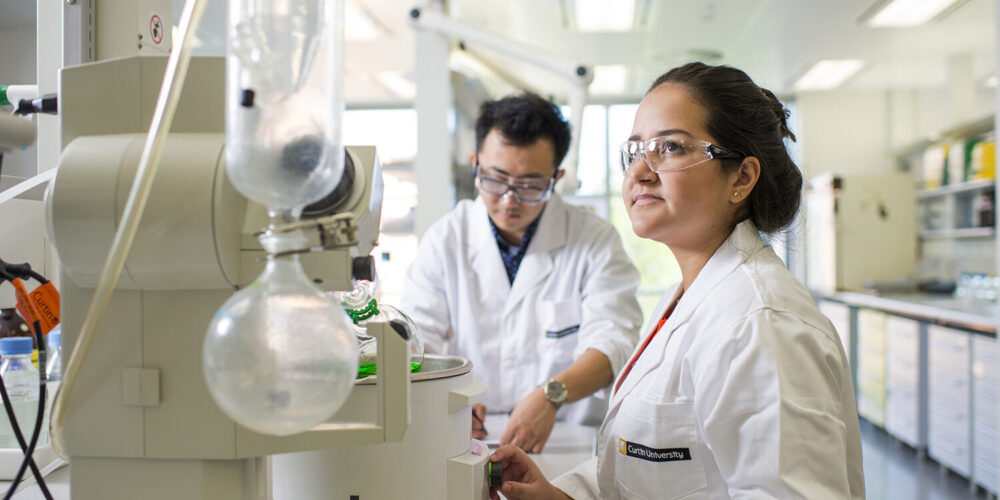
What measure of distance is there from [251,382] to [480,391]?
1.51ft

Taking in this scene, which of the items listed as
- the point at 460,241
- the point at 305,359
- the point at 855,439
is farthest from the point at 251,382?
the point at 460,241

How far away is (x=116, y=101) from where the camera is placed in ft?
2.14

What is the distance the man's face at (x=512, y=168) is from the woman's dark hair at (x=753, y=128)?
586mm

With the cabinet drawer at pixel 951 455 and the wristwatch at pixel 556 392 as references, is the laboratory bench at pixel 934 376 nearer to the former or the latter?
the cabinet drawer at pixel 951 455

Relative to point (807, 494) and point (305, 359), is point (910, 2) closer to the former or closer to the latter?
point (807, 494)

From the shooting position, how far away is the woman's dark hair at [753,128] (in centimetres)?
105

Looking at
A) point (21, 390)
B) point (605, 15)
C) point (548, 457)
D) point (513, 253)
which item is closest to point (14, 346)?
point (21, 390)

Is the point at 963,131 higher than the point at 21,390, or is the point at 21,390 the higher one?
the point at 963,131

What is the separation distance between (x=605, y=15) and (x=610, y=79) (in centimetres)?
202

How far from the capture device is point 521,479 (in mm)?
1062

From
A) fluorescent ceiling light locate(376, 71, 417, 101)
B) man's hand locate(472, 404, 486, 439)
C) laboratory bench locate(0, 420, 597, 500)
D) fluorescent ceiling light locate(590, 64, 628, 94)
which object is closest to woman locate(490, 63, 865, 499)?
laboratory bench locate(0, 420, 597, 500)

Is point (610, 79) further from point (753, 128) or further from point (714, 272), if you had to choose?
point (714, 272)

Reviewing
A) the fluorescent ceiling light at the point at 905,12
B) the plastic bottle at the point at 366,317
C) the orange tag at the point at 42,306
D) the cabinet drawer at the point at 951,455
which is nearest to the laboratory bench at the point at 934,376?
the cabinet drawer at the point at 951,455

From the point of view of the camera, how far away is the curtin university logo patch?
3.09 feet
